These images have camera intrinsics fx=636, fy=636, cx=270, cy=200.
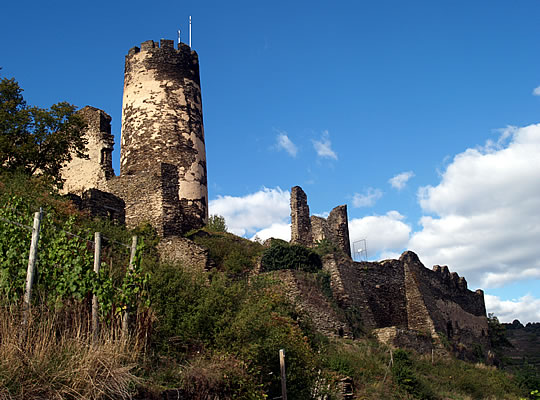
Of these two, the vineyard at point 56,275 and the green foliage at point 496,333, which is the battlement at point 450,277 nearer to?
the green foliage at point 496,333

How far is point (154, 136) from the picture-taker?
25.9m

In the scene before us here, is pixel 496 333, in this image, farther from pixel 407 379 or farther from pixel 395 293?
pixel 407 379

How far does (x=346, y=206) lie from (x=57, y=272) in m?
20.0

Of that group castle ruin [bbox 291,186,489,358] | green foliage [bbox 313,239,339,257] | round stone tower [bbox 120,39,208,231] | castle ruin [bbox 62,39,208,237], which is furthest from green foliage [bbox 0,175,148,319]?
green foliage [bbox 313,239,339,257]

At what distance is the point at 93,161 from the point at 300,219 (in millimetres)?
9159

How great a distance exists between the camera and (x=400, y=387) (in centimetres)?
1791

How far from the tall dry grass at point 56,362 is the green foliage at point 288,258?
39.7 feet

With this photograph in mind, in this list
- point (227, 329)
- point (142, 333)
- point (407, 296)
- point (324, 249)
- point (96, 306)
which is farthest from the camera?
point (407, 296)

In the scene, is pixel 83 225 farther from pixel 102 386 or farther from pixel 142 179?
pixel 102 386

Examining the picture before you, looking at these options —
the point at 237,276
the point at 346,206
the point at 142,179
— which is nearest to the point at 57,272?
the point at 237,276

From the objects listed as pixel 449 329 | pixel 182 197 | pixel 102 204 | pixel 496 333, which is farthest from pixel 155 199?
pixel 496 333

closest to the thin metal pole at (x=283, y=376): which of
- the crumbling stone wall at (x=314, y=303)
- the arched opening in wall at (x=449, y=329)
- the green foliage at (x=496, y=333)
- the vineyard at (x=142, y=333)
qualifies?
the vineyard at (x=142, y=333)

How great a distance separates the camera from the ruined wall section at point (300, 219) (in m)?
27.8

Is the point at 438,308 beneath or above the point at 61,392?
above
